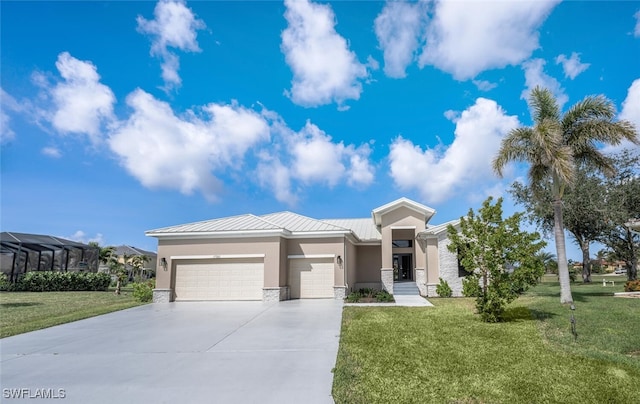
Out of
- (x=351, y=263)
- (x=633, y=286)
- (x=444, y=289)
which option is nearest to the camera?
(x=633, y=286)

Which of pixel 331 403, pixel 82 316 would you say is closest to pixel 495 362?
pixel 331 403

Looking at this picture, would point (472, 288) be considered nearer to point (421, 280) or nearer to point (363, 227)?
point (421, 280)

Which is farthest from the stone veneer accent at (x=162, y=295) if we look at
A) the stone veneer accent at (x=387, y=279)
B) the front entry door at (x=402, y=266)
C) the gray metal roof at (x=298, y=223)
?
the front entry door at (x=402, y=266)

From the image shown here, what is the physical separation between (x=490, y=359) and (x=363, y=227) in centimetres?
1993

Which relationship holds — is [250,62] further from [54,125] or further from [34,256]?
[34,256]

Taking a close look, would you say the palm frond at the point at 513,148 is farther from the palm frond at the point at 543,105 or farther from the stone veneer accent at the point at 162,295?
the stone veneer accent at the point at 162,295

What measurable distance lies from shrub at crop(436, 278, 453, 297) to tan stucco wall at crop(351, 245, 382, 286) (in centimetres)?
517

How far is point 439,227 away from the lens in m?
20.7

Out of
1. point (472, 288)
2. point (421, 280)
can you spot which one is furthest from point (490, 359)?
point (421, 280)

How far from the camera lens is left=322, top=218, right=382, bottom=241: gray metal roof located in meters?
24.3

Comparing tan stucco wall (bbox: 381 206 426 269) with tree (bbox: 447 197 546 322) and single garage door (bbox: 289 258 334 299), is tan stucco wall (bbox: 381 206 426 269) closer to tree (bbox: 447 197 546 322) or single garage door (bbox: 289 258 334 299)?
single garage door (bbox: 289 258 334 299)

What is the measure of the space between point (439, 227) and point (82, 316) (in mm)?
17989

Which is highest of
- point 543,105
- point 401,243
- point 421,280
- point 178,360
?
point 543,105

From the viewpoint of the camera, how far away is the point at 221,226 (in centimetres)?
1873
